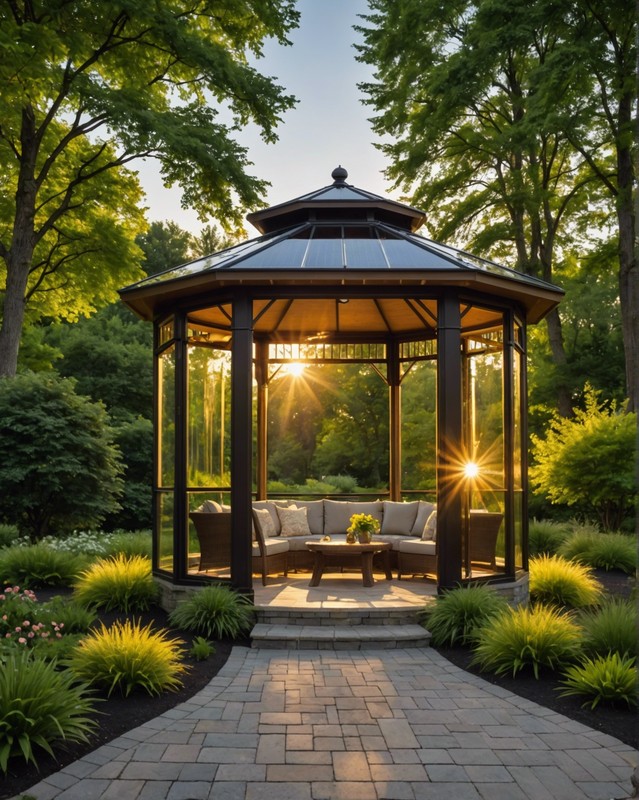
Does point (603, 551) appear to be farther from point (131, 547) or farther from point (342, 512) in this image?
point (131, 547)

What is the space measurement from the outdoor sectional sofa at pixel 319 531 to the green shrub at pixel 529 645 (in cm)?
196

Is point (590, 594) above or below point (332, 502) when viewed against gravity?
below

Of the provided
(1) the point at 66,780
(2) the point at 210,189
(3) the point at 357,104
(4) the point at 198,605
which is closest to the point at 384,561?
(4) the point at 198,605

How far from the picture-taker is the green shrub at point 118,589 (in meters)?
7.42

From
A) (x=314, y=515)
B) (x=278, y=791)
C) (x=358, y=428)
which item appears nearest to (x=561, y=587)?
(x=314, y=515)

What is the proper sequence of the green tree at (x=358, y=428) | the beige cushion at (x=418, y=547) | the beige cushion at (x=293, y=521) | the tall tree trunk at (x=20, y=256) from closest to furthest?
1. the beige cushion at (x=418, y=547)
2. the beige cushion at (x=293, y=521)
3. the tall tree trunk at (x=20, y=256)
4. the green tree at (x=358, y=428)

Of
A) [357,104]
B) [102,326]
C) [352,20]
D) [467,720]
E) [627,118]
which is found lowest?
[467,720]

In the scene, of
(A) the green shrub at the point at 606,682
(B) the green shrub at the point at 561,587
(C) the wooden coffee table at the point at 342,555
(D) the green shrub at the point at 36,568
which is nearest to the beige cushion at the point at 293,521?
(C) the wooden coffee table at the point at 342,555

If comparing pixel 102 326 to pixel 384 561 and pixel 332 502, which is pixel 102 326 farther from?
pixel 384 561

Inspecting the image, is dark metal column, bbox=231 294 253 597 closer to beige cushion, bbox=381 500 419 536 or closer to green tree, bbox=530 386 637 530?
beige cushion, bbox=381 500 419 536

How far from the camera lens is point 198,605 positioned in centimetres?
673

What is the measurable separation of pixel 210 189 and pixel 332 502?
23.5 ft

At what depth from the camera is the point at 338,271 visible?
7.10 m

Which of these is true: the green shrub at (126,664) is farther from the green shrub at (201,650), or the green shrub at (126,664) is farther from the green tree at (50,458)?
the green tree at (50,458)
